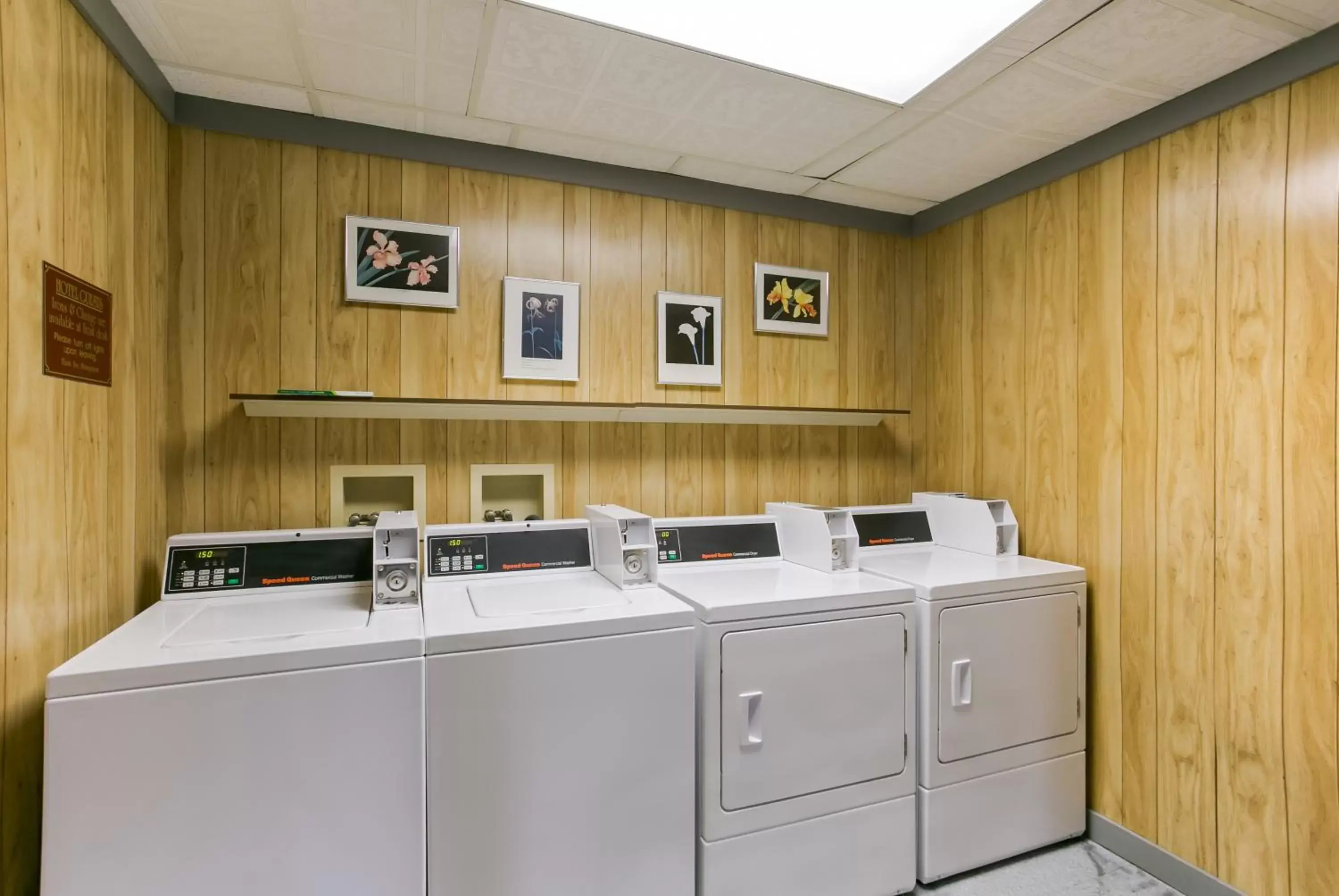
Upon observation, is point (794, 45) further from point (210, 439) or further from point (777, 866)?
Result: point (777, 866)

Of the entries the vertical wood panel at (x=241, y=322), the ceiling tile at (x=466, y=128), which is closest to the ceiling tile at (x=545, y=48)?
the ceiling tile at (x=466, y=128)

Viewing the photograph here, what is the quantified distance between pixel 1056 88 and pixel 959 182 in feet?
2.39

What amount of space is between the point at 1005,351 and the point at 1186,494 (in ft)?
2.93

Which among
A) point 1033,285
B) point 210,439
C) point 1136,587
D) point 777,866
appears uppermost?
point 1033,285

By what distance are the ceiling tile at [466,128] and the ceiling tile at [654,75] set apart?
43 centimetres

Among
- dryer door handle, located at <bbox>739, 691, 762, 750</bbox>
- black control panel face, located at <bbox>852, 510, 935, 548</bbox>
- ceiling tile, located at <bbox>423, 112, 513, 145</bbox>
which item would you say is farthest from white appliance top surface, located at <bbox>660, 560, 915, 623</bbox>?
ceiling tile, located at <bbox>423, 112, 513, 145</bbox>

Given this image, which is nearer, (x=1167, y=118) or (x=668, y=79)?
(x=668, y=79)

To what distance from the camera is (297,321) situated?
2213 millimetres

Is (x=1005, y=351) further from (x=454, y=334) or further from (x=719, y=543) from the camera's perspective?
(x=454, y=334)

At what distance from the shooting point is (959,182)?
Result: 108 inches

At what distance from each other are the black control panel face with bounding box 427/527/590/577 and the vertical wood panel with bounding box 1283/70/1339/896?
2.11 meters

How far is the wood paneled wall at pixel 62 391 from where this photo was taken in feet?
4.27

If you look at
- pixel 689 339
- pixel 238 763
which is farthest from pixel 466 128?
pixel 238 763

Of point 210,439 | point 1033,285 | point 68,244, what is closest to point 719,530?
point 1033,285
